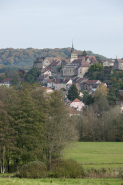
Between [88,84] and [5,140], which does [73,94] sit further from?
[5,140]

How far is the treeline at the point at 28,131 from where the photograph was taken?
26938 millimetres

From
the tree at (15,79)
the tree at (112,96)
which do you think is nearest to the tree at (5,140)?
the tree at (112,96)

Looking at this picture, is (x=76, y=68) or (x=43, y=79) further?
(x=43, y=79)

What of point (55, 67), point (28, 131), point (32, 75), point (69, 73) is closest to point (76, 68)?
point (69, 73)

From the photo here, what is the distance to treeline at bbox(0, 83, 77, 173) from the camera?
2694 cm

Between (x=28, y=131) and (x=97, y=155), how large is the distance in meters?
11.7

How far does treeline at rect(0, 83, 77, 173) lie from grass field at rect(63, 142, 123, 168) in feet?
9.33

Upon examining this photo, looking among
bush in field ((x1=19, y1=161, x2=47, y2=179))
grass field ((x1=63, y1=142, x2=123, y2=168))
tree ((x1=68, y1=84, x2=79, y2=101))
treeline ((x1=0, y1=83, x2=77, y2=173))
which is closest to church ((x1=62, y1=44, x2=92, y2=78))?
tree ((x1=68, y1=84, x2=79, y2=101))

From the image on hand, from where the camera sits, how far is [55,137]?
98.0 ft

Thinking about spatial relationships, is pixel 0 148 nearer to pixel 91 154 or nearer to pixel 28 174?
pixel 28 174

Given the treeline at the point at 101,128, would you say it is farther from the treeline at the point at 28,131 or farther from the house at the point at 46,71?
the house at the point at 46,71

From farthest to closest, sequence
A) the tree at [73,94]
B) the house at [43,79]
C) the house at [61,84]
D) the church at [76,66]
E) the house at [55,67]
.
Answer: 1. the house at [55,67]
2. the house at [43,79]
3. the church at [76,66]
4. the house at [61,84]
5. the tree at [73,94]

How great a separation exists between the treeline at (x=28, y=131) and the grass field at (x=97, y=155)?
284 cm

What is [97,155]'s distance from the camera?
37344mm
